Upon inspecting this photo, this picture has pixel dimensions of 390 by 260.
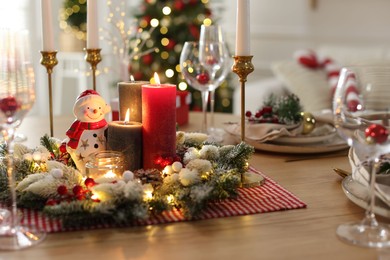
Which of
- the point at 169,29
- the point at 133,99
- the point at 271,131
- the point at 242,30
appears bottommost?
the point at 271,131

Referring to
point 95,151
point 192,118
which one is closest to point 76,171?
point 95,151

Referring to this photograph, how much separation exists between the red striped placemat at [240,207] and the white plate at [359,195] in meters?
0.09

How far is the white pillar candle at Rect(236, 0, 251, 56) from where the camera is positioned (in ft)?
4.11

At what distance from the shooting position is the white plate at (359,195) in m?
1.01

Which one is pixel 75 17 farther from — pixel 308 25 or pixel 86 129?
pixel 86 129

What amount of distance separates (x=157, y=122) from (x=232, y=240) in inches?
12.1

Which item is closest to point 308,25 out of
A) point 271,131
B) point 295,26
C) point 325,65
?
point 295,26

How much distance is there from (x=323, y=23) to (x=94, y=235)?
337 centimetres

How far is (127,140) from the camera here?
114 centimetres

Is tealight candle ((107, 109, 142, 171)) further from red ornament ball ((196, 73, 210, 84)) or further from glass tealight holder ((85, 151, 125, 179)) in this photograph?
red ornament ball ((196, 73, 210, 84))

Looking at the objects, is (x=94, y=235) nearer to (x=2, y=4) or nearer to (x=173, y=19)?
(x=173, y=19)

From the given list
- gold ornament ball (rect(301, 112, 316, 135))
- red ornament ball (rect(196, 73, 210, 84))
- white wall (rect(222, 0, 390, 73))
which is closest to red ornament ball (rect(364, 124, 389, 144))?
gold ornament ball (rect(301, 112, 316, 135))

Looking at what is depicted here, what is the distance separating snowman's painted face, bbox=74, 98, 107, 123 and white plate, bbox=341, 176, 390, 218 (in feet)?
1.64

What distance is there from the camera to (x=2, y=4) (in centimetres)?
415
